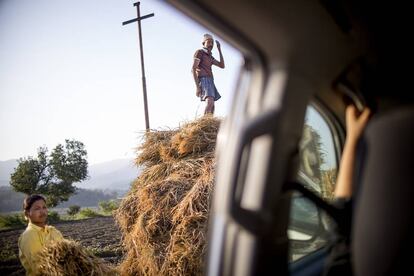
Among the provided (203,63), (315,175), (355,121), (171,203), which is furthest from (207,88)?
(355,121)

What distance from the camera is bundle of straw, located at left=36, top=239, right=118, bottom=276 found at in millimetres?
3279

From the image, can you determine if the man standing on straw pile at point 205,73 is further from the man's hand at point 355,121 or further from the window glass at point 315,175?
the man's hand at point 355,121

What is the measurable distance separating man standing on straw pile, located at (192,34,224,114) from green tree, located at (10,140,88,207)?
27.3 meters

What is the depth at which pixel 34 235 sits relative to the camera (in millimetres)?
3479

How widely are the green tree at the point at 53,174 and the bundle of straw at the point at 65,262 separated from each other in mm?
28123

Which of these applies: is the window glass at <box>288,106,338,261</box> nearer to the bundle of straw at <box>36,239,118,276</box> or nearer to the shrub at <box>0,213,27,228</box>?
the bundle of straw at <box>36,239,118,276</box>

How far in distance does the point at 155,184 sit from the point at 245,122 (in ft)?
9.83

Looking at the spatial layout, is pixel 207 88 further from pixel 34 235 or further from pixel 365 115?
→ pixel 365 115

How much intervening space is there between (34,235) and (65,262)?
1.47 feet

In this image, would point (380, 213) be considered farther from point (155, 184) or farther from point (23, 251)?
point (23, 251)

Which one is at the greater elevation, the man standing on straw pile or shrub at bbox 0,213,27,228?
the man standing on straw pile

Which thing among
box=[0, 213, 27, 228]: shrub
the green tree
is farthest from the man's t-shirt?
the green tree

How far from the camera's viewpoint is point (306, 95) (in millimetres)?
807

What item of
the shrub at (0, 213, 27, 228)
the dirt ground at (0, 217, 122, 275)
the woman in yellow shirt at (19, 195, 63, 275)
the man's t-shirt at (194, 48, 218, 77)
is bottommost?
the shrub at (0, 213, 27, 228)
